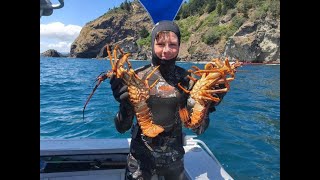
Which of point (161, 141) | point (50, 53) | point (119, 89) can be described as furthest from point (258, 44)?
point (50, 53)

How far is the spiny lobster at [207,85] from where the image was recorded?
2.56 metres

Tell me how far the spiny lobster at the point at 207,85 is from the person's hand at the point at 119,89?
0.53 m

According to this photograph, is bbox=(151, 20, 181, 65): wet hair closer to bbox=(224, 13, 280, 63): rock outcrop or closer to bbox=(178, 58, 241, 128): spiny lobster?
bbox=(178, 58, 241, 128): spiny lobster

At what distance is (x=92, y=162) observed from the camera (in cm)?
359

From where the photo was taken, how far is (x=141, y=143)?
106 inches

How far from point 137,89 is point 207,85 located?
2.00 feet

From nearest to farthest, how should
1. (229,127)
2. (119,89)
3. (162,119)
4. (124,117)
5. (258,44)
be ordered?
(119,89), (124,117), (162,119), (229,127), (258,44)

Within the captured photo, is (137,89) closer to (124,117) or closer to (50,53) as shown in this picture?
(124,117)

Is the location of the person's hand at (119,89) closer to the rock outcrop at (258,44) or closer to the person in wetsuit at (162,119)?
the person in wetsuit at (162,119)

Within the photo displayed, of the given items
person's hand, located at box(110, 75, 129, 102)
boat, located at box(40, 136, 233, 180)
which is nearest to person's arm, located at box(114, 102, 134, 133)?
person's hand, located at box(110, 75, 129, 102)

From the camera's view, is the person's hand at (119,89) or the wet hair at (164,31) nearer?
the person's hand at (119,89)

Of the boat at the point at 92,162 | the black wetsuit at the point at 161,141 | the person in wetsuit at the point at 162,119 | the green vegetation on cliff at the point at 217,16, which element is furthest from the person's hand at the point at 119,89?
the green vegetation on cliff at the point at 217,16

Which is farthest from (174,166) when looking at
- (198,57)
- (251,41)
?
(198,57)
